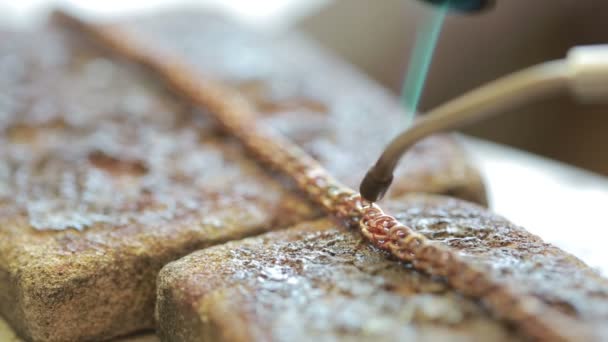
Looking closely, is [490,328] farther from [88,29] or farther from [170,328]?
[88,29]

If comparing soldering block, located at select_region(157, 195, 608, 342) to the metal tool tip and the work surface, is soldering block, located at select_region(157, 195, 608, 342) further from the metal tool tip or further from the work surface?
the work surface

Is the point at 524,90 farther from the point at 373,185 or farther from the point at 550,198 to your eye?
the point at 550,198

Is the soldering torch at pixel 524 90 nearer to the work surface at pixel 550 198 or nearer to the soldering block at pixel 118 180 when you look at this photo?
the soldering block at pixel 118 180

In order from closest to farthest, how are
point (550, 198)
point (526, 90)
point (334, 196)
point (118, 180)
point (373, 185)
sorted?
point (526, 90)
point (373, 185)
point (334, 196)
point (118, 180)
point (550, 198)

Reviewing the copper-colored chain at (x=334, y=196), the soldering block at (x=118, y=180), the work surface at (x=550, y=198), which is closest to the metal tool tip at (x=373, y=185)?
the copper-colored chain at (x=334, y=196)

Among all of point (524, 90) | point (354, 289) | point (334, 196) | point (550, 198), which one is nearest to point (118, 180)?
point (334, 196)

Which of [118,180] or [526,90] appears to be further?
[118,180]

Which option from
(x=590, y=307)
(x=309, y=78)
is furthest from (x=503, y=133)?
(x=590, y=307)
